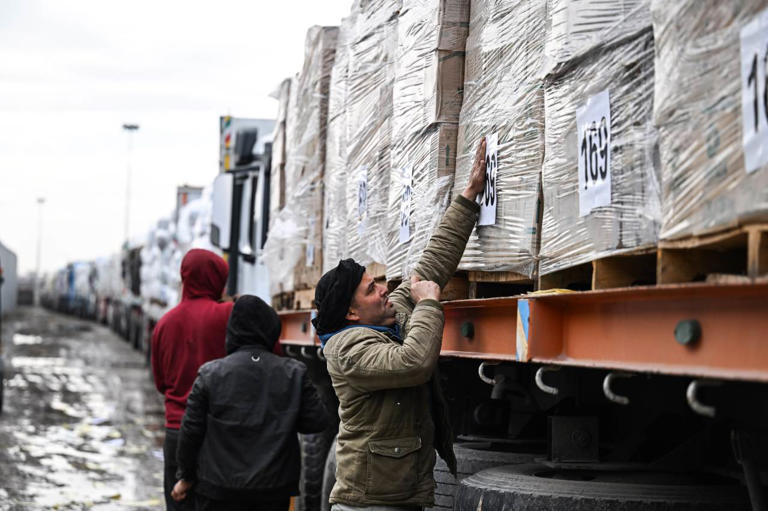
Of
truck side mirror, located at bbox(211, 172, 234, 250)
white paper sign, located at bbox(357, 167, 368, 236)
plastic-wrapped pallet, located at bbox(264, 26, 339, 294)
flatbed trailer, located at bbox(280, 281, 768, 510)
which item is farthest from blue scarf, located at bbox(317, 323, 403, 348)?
truck side mirror, located at bbox(211, 172, 234, 250)

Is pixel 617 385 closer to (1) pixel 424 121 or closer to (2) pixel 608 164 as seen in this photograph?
(2) pixel 608 164

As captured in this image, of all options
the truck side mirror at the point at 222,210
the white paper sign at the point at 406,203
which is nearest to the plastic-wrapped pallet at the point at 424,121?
the white paper sign at the point at 406,203

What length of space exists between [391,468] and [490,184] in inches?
41.4

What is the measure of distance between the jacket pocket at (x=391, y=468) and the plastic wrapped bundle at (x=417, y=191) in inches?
33.5

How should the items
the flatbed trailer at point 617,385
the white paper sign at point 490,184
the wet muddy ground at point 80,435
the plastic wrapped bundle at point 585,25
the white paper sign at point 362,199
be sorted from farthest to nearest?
the wet muddy ground at point 80,435
the white paper sign at point 362,199
the white paper sign at point 490,184
the plastic wrapped bundle at point 585,25
the flatbed trailer at point 617,385

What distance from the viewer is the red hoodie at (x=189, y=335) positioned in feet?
19.0

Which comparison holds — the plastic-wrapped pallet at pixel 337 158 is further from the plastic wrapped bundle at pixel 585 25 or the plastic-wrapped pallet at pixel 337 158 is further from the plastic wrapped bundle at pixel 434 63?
the plastic wrapped bundle at pixel 585 25

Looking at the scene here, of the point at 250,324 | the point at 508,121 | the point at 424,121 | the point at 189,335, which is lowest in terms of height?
the point at 189,335

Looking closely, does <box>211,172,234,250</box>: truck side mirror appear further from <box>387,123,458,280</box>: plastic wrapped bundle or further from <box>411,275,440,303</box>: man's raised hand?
<box>411,275,440,303</box>: man's raised hand

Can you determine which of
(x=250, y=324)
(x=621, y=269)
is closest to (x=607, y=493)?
(x=621, y=269)

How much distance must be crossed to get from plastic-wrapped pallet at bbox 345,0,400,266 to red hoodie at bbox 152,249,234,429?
0.81 metres

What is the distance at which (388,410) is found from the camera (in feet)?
12.0

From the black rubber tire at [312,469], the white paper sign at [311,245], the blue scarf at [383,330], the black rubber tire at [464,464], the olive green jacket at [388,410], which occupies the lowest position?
the black rubber tire at [312,469]

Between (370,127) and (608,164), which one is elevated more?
(370,127)
